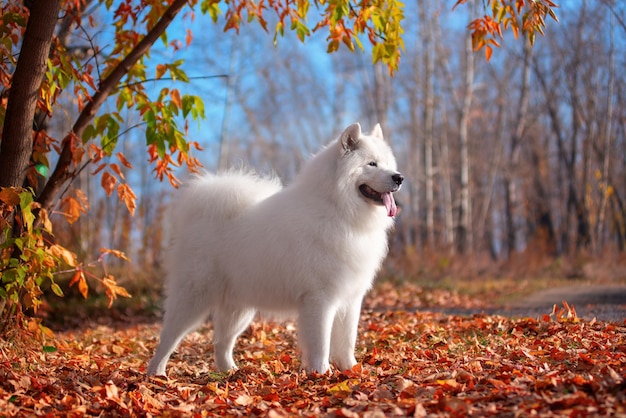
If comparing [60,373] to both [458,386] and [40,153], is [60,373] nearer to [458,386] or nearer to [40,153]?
[40,153]

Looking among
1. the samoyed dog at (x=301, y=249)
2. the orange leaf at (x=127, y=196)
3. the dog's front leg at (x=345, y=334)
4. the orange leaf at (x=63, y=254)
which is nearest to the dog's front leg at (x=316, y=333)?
the samoyed dog at (x=301, y=249)

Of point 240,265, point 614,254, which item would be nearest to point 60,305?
point 240,265

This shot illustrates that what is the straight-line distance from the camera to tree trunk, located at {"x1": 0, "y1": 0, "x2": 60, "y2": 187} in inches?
192

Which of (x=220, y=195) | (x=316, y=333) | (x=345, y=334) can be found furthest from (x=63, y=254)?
(x=345, y=334)

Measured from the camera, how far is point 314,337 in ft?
14.4

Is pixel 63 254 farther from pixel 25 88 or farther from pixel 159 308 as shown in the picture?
pixel 159 308

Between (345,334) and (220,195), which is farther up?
(220,195)

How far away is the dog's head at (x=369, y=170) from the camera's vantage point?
14.9 feet

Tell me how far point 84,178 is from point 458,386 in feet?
55.1

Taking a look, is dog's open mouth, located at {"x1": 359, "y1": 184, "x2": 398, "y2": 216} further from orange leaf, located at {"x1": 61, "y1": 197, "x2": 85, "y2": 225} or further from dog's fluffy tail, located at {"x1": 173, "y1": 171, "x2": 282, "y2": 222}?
orange leaf, located at {"x1": 61, "y1": 197, "x2": 85, "y2": 225}

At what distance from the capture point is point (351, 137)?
4.64m

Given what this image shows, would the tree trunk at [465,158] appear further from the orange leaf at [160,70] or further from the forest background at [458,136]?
the orange leaf at [160,70]

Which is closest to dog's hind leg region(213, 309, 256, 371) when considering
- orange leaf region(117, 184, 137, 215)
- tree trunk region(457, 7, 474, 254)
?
orange leaf region(117, 184, 137, 215)

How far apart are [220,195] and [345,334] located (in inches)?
63.1
